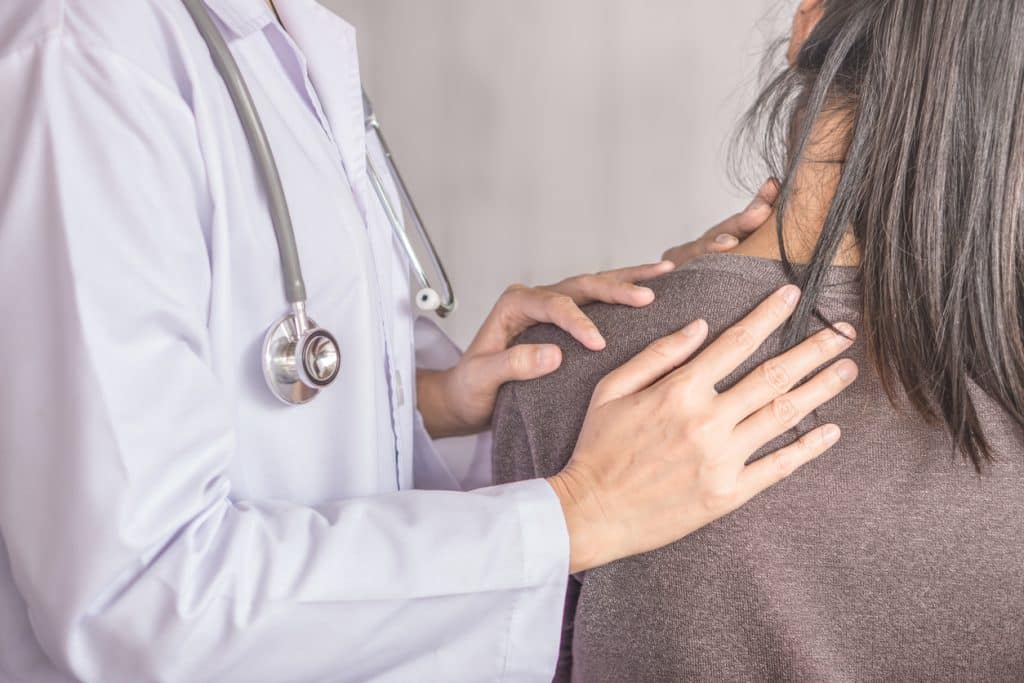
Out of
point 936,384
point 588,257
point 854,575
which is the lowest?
point 588,257

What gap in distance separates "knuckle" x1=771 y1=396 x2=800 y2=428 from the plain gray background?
1133mm

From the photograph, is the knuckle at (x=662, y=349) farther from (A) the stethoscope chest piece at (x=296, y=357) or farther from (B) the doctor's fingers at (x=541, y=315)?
(A) the stethoscope chest piece at (x=296, y=357)

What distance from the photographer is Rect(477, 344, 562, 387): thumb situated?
811mm

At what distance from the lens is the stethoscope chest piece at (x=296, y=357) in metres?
0.73

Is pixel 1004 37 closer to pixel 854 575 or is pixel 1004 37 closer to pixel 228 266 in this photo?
pixel 854 575

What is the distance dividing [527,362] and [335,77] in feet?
1.18

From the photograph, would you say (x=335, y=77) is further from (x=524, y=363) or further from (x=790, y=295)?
(x=790, y=295)

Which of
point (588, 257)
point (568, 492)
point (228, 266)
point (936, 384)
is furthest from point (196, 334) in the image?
point (588, 257)

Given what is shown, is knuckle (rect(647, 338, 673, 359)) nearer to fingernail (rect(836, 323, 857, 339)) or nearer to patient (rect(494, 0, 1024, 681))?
patient (rect(494, 0, 1024, 681))

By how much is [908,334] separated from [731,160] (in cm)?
106

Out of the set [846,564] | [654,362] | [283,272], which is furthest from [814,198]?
[283,272]

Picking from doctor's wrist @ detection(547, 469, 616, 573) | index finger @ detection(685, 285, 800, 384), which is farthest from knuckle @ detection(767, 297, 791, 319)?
doctor's wrist @ detection(547, 469, 616, 573)

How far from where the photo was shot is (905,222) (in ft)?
2.43

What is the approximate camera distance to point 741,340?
0.74 meters
